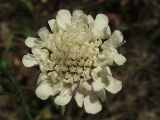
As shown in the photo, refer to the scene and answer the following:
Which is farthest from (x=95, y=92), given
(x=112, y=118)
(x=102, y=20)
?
(x=112, y=118)

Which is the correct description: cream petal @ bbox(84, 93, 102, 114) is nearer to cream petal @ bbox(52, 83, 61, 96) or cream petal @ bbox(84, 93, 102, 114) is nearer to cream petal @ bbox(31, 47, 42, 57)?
cream petal @ bbox(52, 83, 61, 96)

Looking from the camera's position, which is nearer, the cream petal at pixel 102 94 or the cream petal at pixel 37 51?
the cream petal at pixel 102 94

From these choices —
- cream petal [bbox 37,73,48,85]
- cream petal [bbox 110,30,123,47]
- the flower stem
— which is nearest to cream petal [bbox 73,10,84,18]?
cream petal [bbox 110,30,123,47]

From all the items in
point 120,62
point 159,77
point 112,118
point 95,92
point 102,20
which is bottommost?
point 112,118

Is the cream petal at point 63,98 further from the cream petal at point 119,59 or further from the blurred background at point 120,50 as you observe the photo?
the blurred background at point 120,50

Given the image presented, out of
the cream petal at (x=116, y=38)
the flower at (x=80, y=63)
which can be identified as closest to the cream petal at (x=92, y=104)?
the flower at (x=80, y=63)

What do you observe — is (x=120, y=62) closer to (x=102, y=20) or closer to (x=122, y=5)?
(x=102, y=20)
